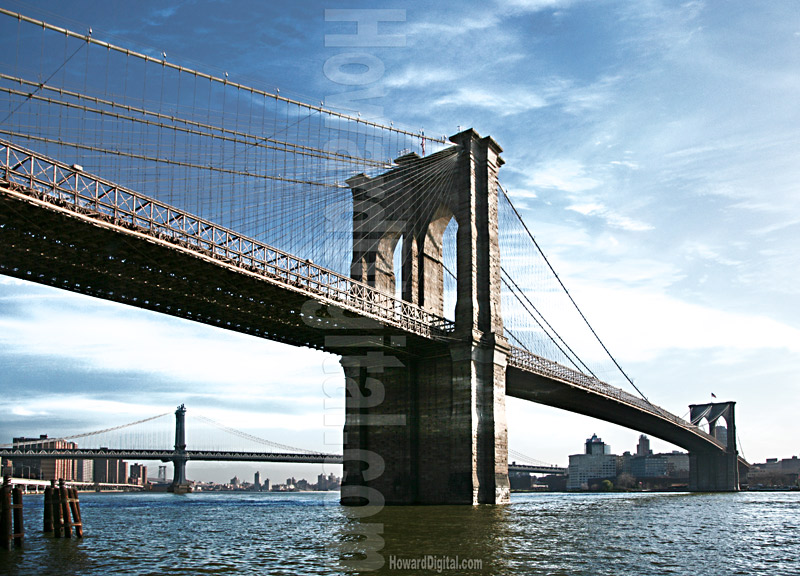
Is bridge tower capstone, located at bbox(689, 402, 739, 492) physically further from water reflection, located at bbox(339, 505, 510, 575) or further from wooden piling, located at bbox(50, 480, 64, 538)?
wooden piling, located at bbox(50, 480, 64, 538)

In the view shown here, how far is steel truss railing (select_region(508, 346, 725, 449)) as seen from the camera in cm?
5819

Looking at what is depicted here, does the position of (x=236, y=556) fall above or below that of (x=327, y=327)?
below

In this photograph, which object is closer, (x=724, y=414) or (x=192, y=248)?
(x=192, y=248)

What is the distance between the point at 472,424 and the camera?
158ft

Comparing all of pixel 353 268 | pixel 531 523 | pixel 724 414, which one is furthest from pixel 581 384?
pixel 724 414

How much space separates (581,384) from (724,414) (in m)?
76.5

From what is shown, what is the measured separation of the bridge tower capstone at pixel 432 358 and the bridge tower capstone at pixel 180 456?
91.4 meters

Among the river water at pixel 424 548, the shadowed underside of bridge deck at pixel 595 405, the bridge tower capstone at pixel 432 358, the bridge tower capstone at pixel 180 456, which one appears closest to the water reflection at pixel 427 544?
the river water at pixel 424 548

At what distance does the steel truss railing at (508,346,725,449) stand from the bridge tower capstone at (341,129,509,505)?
622 cm

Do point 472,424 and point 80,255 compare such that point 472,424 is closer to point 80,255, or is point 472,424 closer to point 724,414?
point 80,255

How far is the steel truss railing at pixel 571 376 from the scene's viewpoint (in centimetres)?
5819

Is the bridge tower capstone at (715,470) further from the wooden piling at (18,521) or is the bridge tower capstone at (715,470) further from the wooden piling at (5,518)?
the wooden piling at (5,518)

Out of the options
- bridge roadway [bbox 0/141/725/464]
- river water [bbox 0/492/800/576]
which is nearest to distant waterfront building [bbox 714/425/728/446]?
bridge roadway [bbox 0/141/725/464]

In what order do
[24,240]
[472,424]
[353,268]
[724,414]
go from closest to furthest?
[24,240] < [472,424] < [353,268] < [724,414]
